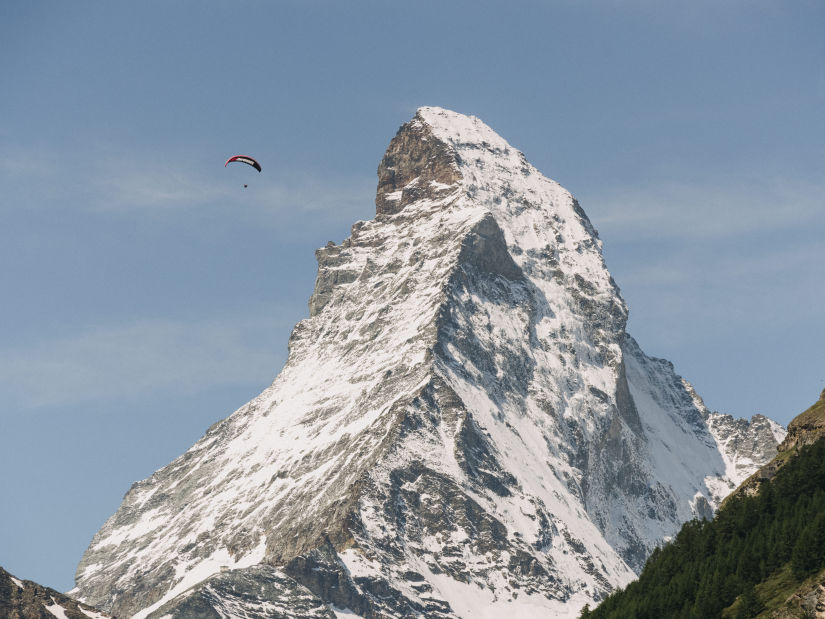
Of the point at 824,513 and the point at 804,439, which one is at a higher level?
the point at 804,439

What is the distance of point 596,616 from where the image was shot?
170m

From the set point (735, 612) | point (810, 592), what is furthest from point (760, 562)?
point (810, 592)

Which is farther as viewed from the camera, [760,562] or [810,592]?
[760,562]

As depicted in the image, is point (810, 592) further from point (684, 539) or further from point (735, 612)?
point (684, 539)

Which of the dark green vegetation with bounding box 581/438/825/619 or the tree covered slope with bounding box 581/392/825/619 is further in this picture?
the dark green vegetation with bounding box 581/438/825/619

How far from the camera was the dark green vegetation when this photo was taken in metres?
140

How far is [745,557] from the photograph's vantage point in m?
150

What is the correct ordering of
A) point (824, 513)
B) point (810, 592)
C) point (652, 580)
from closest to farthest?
point (810, 592) < point (824, 513) < point (652, 580)

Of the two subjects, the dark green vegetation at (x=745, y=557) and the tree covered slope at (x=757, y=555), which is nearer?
the tree covered slope at (x=757, y=555)

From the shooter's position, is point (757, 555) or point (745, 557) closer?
point (757, 555)

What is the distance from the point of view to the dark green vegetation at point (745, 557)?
140000 mm

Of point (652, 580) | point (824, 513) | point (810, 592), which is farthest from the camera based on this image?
point (652, 580)

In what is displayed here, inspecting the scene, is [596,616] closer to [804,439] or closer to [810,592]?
[804,439]

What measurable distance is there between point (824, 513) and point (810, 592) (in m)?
14.3
